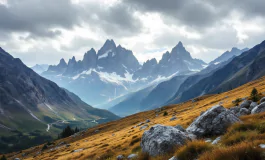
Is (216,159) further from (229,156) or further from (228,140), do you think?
(228,140)

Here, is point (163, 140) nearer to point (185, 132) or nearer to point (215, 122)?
point (185, 132)

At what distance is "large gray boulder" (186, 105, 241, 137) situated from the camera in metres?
17.9

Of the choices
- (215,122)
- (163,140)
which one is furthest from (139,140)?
(163,140)

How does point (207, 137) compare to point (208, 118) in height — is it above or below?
below

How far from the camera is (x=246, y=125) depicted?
49.7 ft

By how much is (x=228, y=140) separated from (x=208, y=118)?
20.4ft

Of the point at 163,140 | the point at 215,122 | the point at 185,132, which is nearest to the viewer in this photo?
the point at 163,140

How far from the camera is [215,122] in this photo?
1825 cm

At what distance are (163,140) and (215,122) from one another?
5.52 m

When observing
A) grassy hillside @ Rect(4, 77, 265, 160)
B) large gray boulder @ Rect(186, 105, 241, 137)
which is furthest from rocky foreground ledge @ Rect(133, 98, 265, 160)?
grassy hillside @ Rect(4, 77, 265, 160)

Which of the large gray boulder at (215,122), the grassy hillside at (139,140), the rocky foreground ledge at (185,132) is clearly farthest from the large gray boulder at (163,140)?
the large gray boulder at (215,122)

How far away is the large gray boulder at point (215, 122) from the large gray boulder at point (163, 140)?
10.4 ft

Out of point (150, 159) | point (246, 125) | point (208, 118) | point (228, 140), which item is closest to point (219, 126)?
point (208, 118)

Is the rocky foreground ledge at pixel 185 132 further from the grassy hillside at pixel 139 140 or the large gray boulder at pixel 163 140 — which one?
the grassy hillside at pixel 139 140
